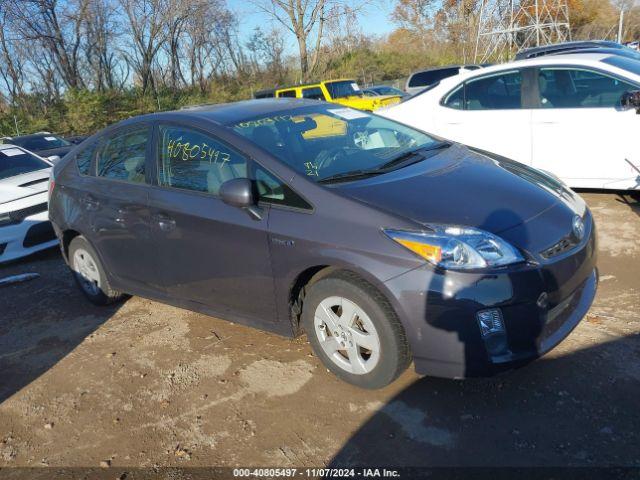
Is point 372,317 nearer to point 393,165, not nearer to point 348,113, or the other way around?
point 393,165

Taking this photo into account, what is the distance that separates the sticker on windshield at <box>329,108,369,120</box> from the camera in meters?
4.18

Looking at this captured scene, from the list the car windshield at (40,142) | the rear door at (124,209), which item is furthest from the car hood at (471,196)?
the car windshield at (40,142)

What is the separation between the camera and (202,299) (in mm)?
3787

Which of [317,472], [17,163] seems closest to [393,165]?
[317,472]

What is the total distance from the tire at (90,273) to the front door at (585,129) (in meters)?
4.53

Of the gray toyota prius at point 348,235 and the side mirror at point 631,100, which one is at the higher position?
the side mirror at point 631,100

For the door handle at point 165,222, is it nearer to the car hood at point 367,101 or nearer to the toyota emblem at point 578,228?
the toyota emblem at point 578,228

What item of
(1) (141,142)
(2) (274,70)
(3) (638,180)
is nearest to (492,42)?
(2) (274,70)

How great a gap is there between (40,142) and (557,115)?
1162cm

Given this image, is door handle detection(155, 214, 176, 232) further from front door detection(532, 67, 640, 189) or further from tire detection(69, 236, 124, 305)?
front door detection(532, 67, 640, 189)

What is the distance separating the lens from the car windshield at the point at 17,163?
762cm

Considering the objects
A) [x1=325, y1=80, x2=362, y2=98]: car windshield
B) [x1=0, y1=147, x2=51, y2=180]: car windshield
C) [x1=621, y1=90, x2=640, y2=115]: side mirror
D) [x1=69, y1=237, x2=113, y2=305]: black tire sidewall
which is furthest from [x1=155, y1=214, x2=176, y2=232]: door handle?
[x1=325, y1=80, x2=362, y2=98]: car windshield

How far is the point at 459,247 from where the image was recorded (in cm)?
272

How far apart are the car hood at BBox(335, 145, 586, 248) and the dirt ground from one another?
32.9 inches
